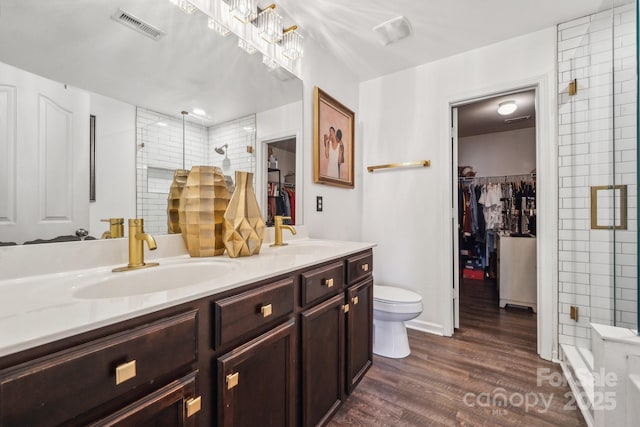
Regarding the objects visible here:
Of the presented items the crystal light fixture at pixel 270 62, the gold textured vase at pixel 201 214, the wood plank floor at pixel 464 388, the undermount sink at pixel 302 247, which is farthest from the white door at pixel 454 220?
the gold textured vase at pixel 201 214

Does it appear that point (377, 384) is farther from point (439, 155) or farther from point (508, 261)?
point (508, 261)

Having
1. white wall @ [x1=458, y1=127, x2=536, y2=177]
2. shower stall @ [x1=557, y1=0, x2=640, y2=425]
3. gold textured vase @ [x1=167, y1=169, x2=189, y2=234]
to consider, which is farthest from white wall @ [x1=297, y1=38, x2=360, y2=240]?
white wall @ [x1=458, y1=127, x2=536, y2=177]

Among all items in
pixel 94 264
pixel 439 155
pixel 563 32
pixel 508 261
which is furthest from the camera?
pixel 508 261

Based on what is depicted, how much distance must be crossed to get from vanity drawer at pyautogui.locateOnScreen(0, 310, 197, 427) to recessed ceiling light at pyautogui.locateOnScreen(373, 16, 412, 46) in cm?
225

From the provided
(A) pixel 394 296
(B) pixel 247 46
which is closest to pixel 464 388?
(A) pixel 394 296

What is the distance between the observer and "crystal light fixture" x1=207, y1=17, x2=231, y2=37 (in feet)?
4.56

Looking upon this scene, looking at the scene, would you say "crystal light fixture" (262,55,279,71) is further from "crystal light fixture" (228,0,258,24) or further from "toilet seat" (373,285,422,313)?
"toilet seat" (373,285,422,313)

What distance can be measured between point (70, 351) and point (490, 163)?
5.50m

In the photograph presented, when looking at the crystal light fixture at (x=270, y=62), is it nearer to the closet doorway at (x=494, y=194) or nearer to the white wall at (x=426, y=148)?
the white wall at (x=426, y=148)

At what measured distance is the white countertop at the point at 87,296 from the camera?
0.48 metres

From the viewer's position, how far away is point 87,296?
800mm

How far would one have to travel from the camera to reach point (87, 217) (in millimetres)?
1001

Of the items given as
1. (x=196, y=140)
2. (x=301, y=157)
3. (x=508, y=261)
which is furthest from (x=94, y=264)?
(x=508, y=261)

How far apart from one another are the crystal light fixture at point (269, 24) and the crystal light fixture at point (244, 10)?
11 cm
